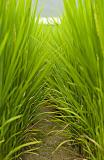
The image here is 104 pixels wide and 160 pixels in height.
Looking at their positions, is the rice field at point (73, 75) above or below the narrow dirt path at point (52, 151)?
above

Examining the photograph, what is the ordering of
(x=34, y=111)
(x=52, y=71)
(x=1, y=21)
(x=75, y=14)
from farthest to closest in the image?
(x=52, y=71), (x=34, y=111), (x=75, y=14), (x=1, y=21)

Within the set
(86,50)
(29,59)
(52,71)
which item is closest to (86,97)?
(86,50)

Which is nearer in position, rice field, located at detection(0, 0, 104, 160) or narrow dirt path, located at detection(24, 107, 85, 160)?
rice field, located at detection(0, 0, 104, 160)

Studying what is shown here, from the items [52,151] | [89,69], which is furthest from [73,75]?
[52,151]

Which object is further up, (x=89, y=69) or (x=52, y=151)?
(x=89, y=69)

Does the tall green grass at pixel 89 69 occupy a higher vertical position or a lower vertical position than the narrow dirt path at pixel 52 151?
higher

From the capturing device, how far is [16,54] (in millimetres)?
607

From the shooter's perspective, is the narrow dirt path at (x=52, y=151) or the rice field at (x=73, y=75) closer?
the rice field at (x=73, y=75)

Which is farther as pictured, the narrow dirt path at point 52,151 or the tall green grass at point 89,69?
the narrow dirt path at point 52,151

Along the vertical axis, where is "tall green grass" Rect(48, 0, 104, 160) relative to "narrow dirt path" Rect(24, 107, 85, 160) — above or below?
above

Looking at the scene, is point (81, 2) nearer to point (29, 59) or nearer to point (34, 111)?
point (29, 59)

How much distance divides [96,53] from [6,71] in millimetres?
191

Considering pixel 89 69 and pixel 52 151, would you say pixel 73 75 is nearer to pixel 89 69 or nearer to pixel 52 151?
pixel 89 69

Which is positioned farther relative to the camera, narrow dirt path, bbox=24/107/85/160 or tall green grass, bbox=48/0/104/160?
narrow dirt path, bbox=24/107/85/160
